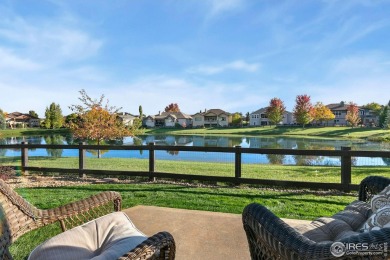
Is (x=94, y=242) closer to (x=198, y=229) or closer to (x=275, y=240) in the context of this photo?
(x=275, y=240)

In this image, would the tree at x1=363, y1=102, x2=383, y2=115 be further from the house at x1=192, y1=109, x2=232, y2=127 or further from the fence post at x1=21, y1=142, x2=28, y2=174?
the fence post at x1=21, y1=142, x2=28, y2=174

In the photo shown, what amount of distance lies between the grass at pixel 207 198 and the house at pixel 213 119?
6661cm

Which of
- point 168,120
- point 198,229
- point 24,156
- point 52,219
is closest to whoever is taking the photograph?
point 52,219

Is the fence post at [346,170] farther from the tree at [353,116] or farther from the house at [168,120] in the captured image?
the house at [168,120]

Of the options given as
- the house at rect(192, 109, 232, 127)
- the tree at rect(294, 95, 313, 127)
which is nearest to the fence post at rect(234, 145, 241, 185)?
the tree at rect(294, 95, 313, 127)

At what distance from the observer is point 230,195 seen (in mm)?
5332

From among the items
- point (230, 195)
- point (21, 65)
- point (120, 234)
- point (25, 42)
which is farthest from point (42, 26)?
point (120, 234)

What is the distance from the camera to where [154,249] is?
1.59m

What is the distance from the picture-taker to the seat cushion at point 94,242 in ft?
5.78

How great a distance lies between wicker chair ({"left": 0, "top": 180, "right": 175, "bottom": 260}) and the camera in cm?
161

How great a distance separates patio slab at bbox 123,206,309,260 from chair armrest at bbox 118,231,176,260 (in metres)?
1.10

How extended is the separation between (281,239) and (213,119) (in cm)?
7432

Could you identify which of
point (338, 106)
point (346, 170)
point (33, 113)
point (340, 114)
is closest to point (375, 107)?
point (338, 106)

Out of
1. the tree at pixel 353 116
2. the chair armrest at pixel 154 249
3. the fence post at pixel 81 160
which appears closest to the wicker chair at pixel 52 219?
the chair armrest at pixel 154 249
